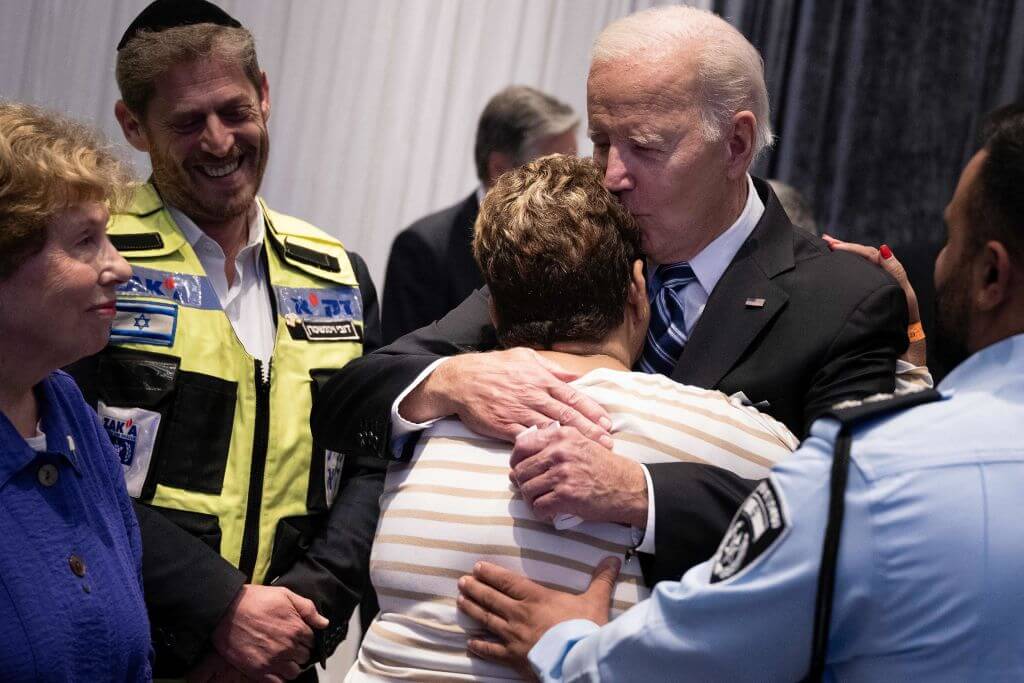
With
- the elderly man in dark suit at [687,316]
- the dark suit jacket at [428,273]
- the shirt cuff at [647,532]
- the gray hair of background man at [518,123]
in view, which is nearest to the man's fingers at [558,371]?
the elderly man in dark suit at [687,316]

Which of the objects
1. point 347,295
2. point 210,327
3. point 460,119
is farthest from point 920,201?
point 210,327

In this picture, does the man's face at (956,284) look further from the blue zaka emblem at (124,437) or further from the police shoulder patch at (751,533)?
the blue zaka emblem at (124,437)

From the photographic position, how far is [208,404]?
2.41 meters

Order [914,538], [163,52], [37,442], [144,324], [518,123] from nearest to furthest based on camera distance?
[914,538] < [37,442] < [144,324] < [163,52] < [518,123]

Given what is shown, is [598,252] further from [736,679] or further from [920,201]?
[920,201]

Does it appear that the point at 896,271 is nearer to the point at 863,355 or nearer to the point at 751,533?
the point at 863,355

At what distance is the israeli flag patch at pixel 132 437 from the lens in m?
2.34

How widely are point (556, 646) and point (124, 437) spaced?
112cm

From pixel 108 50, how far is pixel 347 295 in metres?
1.44

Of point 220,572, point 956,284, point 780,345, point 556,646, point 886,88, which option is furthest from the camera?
point 886,88

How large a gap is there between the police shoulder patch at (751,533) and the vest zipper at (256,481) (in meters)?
1.25

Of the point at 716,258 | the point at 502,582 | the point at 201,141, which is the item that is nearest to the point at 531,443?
the point at 502,582

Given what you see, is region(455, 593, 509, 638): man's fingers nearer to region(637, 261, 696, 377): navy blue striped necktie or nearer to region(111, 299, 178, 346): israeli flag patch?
region(637, 261, 696, 377): navy blue striped necktie

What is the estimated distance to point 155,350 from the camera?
2.38m
